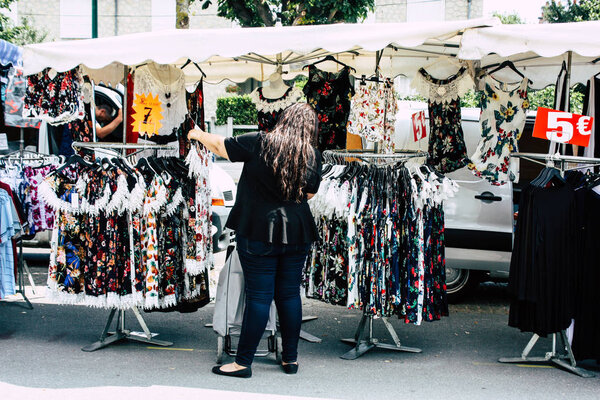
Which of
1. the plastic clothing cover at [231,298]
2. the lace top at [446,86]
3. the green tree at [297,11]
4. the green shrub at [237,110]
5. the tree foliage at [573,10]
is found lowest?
the plastic clothing cover at [231,298]

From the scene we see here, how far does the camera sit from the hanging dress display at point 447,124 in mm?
5316

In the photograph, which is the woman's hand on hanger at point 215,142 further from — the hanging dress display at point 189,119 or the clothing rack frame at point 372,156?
the clothing rack frame at point 372,156

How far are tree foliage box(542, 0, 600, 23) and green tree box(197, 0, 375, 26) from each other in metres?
6.40

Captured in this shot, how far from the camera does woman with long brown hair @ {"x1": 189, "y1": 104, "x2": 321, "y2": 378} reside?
3.94 meters

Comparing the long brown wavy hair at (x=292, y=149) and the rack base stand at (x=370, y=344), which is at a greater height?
the long brown wavy hair at (x=292, y=149)

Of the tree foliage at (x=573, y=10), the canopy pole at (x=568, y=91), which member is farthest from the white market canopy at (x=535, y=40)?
the tree foliage at (x=573, y=10)

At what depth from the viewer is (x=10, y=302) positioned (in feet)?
19.5

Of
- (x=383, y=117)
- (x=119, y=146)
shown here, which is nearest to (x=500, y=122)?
(x=383, y=117)

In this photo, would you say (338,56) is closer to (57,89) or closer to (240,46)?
(240,46)

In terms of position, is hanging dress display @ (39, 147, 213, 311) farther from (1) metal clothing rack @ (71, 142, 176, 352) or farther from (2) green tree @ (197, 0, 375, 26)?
(2) green tree @ (197, 0, 375, 26)

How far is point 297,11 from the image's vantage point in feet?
42.0

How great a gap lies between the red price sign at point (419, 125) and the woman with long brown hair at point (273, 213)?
5.65ft

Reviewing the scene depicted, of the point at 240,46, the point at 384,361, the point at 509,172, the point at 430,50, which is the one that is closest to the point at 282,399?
the point at 384,361

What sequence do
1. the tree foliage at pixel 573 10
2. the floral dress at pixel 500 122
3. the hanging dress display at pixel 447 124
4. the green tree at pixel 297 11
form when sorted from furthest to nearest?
1. the tree foliage at pixel 573 10
2. the green tree at pixel 297 11
3. the hanging dress display at pixel 447 124
4. the floral dress at pixel 500 122
